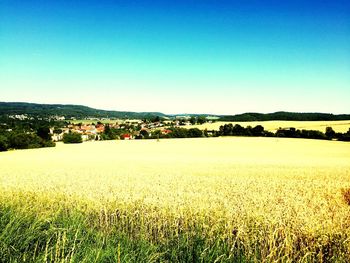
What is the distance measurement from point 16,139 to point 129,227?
58733 millimetres

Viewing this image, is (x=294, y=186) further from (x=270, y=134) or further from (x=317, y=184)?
(x=270, y=134)

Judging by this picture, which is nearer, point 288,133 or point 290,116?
point 288,133

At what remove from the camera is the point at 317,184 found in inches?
463

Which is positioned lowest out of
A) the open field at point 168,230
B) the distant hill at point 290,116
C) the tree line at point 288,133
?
the tree line at point 288,133

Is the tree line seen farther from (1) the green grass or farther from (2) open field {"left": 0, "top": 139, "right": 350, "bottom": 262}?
(1) the green grass

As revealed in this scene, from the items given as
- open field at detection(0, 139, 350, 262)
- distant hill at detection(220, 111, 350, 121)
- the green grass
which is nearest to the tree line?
distant hill at detection(220, 111, 350, 121)

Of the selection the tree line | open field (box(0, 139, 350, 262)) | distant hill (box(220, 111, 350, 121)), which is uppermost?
distant hill (box(220, 111, 350, 121))

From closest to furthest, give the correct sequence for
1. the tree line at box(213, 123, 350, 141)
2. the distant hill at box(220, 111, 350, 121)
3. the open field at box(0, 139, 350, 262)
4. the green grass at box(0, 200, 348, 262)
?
the green grass at box(0, 200, 348, 262)
the open field at box(0, 139, 350, 262)
the tree line at box(213, 123, 350, 141)
the distant hill at box(220, 111, 350, 121)

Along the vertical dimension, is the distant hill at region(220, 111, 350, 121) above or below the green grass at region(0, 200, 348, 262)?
above

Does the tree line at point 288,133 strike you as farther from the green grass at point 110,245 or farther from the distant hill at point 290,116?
the green grass at point 110,245

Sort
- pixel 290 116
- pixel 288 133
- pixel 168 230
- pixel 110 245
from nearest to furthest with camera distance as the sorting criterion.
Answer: pixel 110 245, pixel 168 230, pixel 288 133, pixel 290 116

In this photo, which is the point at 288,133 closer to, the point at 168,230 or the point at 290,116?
the point at 290,116

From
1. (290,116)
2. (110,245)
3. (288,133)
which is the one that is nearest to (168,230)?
(110,245)

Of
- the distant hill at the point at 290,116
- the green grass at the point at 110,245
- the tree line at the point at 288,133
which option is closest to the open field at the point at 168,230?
the green grass at the point at 110,245
